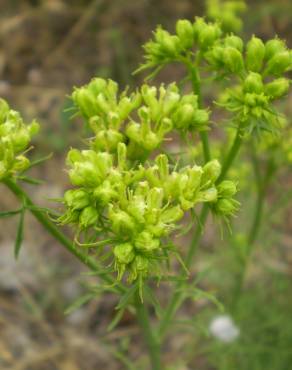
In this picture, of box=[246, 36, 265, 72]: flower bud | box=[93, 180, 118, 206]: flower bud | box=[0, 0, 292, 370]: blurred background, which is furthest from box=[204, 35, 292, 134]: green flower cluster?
A: box=[0, 0, 292, 370]: blurred background

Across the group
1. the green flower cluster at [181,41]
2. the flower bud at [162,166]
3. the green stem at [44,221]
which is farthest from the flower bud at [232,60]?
the green stem at [44,221]

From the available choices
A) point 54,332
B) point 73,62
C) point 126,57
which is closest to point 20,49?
point 73,62

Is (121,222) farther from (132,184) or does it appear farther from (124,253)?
(132,184)

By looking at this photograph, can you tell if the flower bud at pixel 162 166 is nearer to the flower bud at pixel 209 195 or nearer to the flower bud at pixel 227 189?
the flower bud at pixel 209 195

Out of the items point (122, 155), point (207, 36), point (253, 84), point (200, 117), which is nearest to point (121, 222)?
point (122, 155)

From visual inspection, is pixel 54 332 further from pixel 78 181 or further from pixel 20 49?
pixel 20 49

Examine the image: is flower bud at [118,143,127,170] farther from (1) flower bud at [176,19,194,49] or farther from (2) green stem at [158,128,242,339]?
(1) flower bud at [176,19,194,49]
